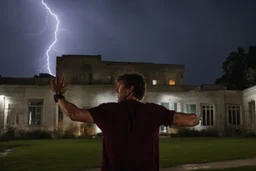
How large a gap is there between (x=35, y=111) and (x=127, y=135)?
31395mm

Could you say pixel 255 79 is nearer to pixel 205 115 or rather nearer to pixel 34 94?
pixel 205 115

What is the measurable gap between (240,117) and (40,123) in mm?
21571

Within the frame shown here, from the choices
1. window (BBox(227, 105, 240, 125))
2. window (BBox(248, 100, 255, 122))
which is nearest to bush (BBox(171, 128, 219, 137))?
window (BBox(227, 105, 240, 125))

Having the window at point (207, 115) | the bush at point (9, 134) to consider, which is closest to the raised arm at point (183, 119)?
the bush at point (9, 134)

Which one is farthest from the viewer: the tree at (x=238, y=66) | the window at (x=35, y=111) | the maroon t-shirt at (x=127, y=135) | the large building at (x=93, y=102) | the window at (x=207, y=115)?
the tree at (x=238, y=66)

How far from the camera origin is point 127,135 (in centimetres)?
268

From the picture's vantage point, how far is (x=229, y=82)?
54812 millimetres

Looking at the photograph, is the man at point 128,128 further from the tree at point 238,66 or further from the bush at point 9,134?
the tree at point 238,66

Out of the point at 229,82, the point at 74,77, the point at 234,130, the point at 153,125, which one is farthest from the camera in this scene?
the point at 229,82

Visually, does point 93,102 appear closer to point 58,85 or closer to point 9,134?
point 9,134

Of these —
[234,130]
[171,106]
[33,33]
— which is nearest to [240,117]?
[234,130]

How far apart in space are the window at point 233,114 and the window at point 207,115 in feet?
6.33

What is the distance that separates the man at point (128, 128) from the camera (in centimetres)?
267

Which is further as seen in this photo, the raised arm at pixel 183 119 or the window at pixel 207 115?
the window at pixel 207 115
